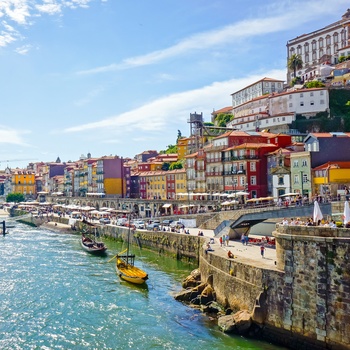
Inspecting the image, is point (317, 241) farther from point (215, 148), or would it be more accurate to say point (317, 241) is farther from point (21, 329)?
point (215, 148)

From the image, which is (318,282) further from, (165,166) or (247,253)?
(165,166)

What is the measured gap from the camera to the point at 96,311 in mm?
31344

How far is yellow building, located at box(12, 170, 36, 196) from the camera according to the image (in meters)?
179

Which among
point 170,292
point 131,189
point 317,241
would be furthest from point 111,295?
point 131,189

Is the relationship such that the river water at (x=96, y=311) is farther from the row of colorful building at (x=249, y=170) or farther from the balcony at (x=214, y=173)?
the balcony at (x=214, y=173)

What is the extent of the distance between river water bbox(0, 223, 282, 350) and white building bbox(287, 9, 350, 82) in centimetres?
8582

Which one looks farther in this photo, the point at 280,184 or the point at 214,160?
the point at 214,160

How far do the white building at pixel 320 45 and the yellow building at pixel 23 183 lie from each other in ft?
338

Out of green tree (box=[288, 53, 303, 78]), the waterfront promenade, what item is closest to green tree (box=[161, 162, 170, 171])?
green tree (box=[288, 53, 303, 78])

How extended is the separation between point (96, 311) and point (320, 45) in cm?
11432

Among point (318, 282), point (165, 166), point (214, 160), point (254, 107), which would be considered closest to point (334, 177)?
point (214, 160)

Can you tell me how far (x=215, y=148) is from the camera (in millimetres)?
75188

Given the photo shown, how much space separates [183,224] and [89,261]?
1547 centimetres

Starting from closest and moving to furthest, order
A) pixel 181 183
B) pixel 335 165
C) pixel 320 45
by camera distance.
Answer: pixel 335 165, pixel 181 183, pixel 320 45
